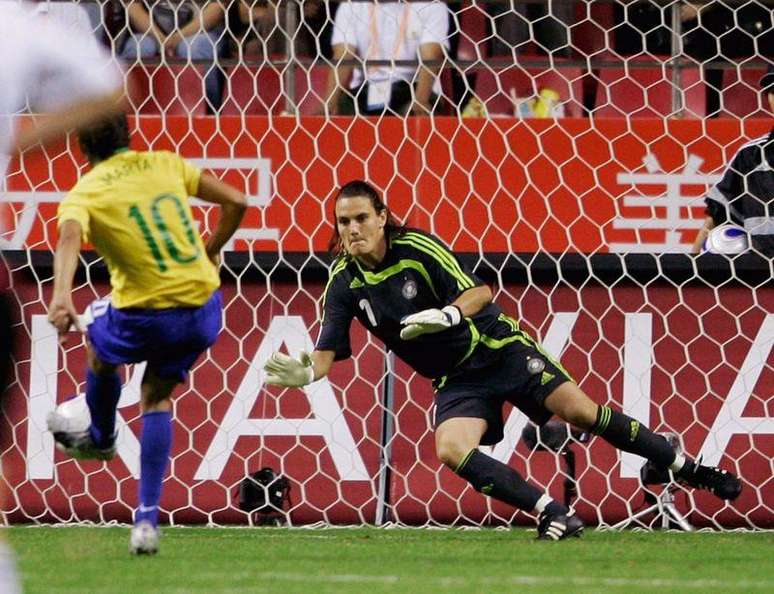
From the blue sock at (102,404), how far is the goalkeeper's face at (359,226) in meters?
1.20

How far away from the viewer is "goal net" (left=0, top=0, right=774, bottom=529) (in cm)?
803

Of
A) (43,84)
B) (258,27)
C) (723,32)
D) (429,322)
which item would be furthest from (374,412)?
(43,84)

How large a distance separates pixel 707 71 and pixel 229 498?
3867 millimetres

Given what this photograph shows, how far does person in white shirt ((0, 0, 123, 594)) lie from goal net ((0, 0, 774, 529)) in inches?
122

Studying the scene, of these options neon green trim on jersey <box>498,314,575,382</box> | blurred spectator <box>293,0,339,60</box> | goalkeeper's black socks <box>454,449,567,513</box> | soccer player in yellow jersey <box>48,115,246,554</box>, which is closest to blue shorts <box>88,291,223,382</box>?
soccer player in yellow jersey <box>48,115,246,554</box>

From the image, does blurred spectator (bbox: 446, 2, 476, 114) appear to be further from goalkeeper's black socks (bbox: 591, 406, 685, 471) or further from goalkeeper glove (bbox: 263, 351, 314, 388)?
goalkeeper glove (bbox: 263, 351, 314, 388)

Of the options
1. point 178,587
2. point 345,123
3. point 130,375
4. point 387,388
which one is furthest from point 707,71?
point 178,587

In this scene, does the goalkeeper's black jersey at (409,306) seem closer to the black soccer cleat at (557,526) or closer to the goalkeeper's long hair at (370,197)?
the goalkeeper's long hair at (370,197)

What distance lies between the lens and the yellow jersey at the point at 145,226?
6.03 m

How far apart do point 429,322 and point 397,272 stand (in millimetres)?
542

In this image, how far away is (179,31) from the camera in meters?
9.68

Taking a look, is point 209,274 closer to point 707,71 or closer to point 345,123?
point 345,123

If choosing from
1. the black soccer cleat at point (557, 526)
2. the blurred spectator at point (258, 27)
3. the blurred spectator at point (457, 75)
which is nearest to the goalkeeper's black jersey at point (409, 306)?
the black soccer cleat at point (557, 526)

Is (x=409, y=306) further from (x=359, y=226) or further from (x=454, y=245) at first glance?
(x=454, y=245)
